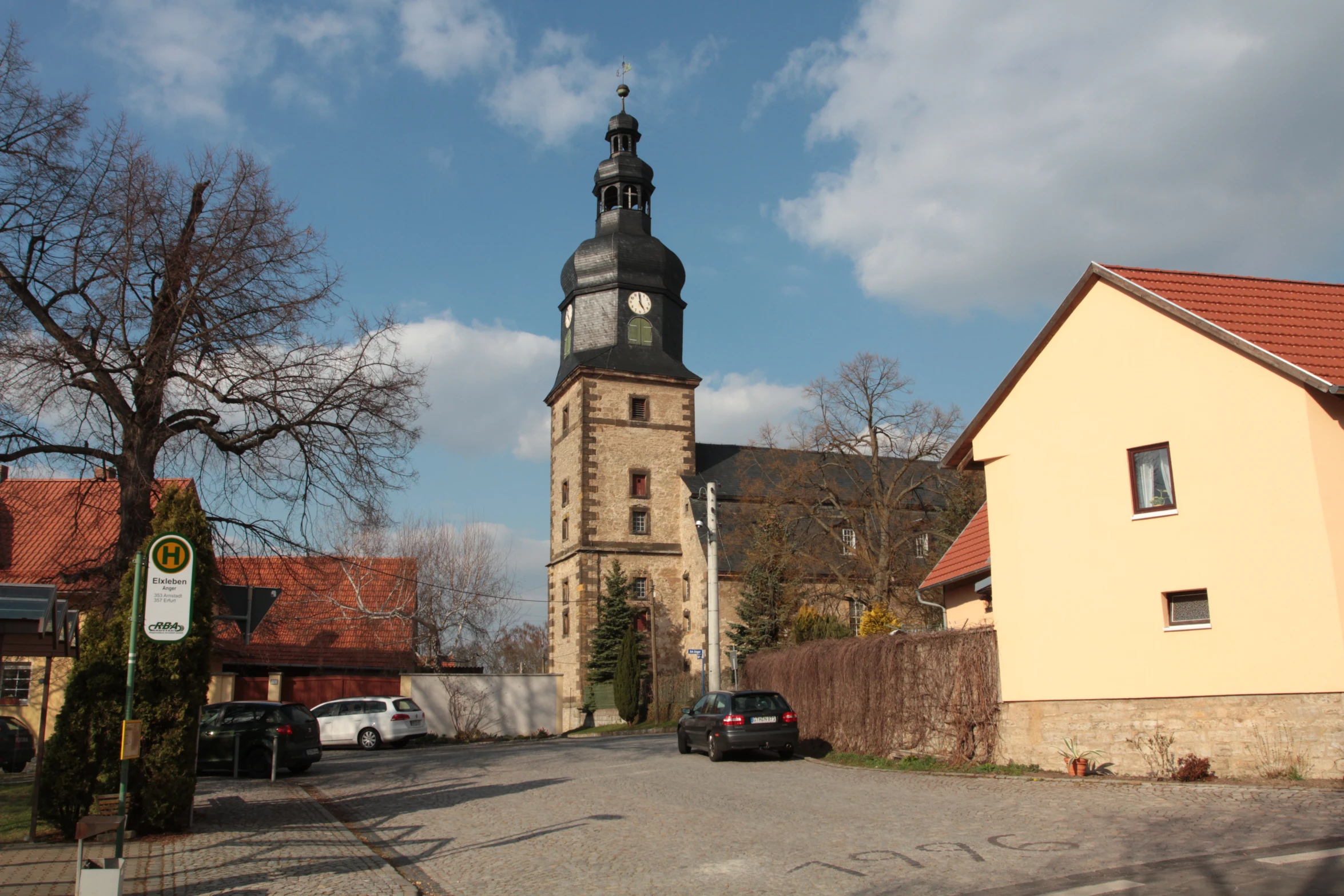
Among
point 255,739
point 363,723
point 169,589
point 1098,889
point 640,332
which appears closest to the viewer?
point 1098,889

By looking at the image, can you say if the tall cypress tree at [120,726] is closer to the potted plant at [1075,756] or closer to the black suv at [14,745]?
the potted plant at [1075,756]

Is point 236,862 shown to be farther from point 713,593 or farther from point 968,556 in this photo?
point 713,593

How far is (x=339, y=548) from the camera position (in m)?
17.9

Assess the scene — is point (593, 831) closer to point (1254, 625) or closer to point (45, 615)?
point (45, 615)

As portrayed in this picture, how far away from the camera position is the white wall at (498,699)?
115 ft

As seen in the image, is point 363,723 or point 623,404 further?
point 623,404

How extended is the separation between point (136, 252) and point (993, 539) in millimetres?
13943

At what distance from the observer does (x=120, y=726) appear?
1107cm

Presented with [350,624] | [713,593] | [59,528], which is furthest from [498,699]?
[59,528]

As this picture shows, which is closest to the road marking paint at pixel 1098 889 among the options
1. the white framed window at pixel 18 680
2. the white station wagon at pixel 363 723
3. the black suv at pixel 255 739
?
the black suv at pixel 255 739

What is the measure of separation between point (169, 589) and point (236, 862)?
2.79 m

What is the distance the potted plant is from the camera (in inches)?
594

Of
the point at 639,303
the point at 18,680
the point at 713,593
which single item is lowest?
the point at 18,680

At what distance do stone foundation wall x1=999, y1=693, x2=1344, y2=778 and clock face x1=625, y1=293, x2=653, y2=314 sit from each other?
3488cm
